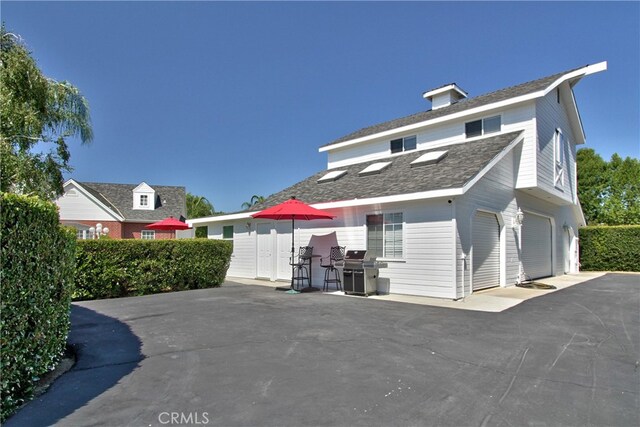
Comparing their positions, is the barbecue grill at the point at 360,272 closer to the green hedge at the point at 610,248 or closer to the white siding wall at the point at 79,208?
the green hedge at the point at 610,248

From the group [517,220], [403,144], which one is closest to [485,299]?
[517,220]

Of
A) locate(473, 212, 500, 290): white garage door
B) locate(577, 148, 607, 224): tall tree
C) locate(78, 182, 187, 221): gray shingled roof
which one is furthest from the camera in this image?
locate(78, 182, 187, 221): gray shingled roof

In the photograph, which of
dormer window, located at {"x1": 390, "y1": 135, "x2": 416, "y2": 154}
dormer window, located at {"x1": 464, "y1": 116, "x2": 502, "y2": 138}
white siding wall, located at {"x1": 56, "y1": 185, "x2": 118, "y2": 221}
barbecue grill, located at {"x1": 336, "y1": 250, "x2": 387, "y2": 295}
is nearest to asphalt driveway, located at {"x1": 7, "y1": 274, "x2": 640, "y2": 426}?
barbecue grill, located at {"x1": 336, "y1": 250, "x2": 387, "y2": 295}

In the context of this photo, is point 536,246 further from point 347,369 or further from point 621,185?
point 621,185

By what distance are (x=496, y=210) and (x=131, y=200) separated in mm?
27857

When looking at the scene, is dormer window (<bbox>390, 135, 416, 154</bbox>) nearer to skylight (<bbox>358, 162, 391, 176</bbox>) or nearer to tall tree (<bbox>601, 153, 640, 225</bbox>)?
skylight (<bbox>358, 162, 391, 176</bbox>)

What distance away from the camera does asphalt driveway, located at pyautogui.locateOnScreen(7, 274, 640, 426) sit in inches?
119

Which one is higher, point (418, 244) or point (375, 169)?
point (375, 169)

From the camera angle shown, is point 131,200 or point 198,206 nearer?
point 131,200

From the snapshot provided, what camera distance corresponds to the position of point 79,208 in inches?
1064

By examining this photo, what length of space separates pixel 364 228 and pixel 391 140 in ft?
19.5

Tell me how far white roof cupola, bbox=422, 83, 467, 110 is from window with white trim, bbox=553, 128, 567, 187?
4.41m

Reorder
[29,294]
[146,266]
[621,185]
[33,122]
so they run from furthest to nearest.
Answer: [621,185] → [33,122] → [146,266] → [29,294]

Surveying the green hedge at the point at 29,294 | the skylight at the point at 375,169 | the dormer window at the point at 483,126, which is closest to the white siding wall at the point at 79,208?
the skylight at the point at 375,169
